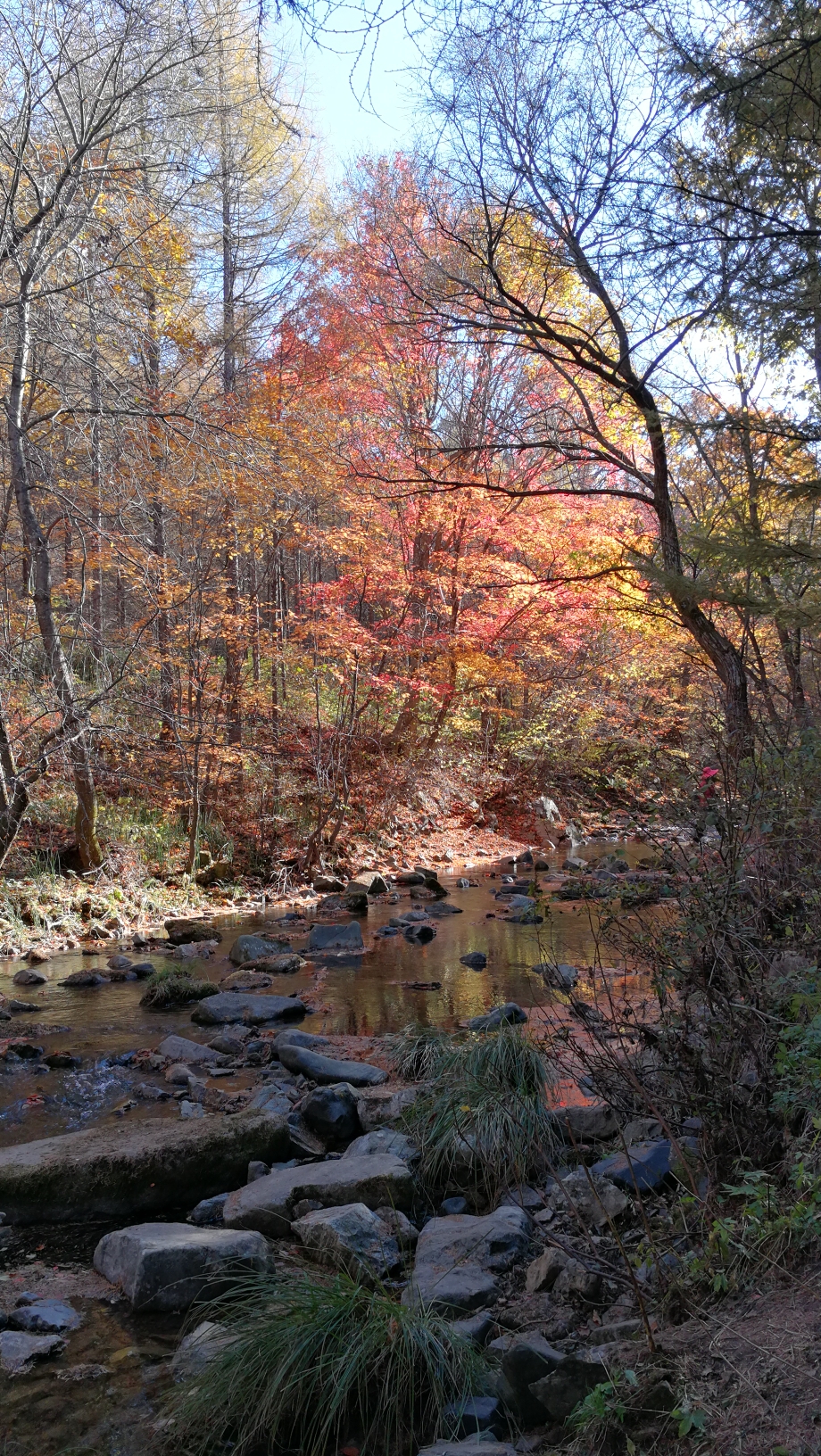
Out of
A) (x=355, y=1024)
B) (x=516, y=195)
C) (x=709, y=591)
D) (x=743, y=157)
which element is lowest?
(x=355, y=1024)

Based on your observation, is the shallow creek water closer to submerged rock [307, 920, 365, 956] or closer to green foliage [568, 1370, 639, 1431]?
submerged rock [307, 920, 365, 956]

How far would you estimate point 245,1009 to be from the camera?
7578 mm

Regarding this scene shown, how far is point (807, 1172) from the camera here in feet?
8.96

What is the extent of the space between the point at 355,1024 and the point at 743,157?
635 cm

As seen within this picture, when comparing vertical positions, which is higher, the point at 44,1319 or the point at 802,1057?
the point at 802,1057

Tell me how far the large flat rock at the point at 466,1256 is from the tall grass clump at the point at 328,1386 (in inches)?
12.3

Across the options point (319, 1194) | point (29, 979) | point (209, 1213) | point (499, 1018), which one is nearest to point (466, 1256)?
point (319, 1194)

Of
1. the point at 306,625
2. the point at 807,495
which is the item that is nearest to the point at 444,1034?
the point at 807,495

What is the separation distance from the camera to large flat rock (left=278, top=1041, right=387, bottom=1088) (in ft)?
19.4

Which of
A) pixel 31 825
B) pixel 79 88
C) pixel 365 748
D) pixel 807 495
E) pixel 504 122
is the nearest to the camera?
pixel 807 495

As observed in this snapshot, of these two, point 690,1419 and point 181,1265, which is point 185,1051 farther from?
point 690,1419

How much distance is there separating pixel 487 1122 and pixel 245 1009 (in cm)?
346

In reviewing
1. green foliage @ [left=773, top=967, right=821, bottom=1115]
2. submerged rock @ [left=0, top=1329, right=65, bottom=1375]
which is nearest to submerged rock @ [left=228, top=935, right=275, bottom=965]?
submerged rock @ [left=0, top=1329, right=65, bottom=1375]

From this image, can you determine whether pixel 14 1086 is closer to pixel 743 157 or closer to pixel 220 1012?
pixel 220 1012
